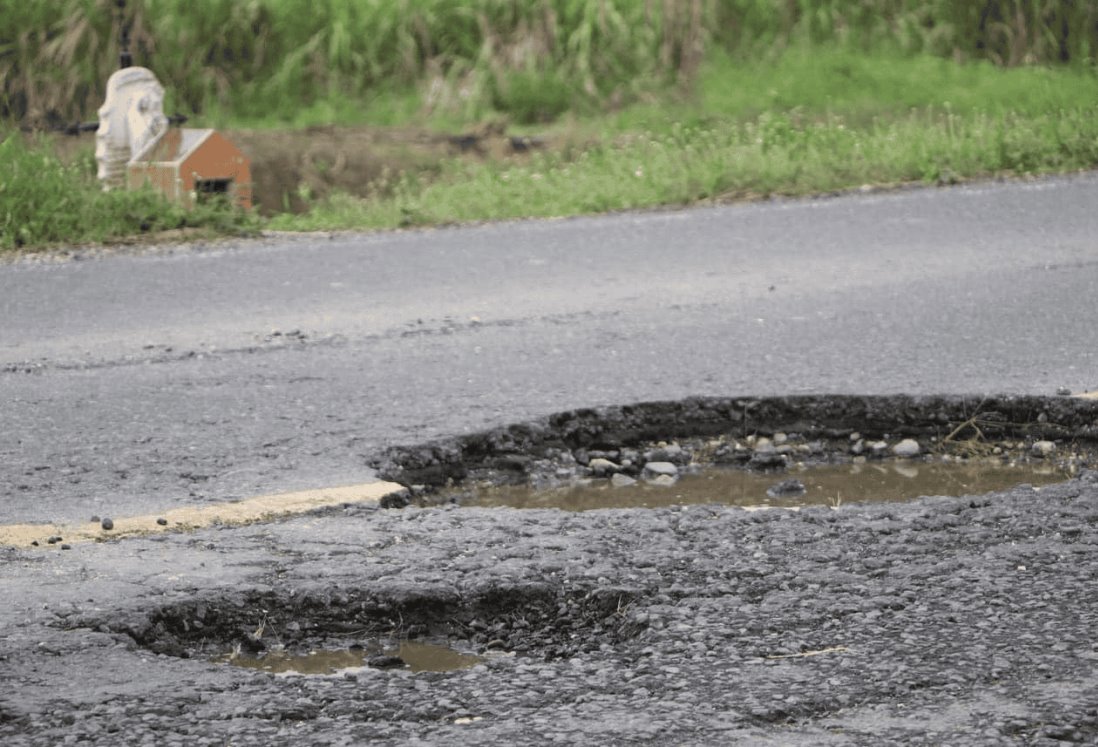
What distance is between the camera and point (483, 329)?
5.75 meters

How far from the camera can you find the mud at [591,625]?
2.52 m

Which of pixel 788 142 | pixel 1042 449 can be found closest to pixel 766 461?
pixel 1042 449

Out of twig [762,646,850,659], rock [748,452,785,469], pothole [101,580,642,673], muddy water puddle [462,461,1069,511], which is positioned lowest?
muddy water puddle [462,461,1069,511]

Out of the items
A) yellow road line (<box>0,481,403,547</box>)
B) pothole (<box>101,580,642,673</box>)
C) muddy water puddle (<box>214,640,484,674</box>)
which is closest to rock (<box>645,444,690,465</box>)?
yellow road line (<box>0,481,403,547</box>)

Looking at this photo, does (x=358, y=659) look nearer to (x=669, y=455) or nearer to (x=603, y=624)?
(x=603, y=624)

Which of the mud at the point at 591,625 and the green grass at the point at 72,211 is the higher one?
the green grass at the point at 72,211

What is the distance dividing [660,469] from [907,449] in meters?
0.78

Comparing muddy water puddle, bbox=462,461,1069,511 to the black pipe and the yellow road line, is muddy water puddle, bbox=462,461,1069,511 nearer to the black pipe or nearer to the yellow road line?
the yellow road line

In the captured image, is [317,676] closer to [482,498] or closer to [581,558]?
[581,558]

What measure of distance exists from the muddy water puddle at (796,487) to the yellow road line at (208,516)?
0.36 metres

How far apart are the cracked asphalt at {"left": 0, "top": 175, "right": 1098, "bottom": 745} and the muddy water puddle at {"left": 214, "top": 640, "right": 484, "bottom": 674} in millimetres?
132

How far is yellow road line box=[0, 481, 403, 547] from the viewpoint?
3.57 meters

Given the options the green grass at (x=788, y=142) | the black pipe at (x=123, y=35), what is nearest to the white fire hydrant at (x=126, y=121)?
the black pipe at (x=123, y=35)

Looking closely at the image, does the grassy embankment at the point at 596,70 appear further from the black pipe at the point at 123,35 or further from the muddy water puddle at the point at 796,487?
the muddy water puddle at the point at 796,487
